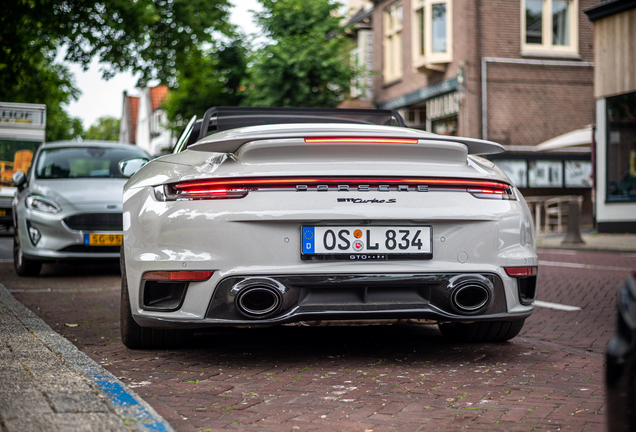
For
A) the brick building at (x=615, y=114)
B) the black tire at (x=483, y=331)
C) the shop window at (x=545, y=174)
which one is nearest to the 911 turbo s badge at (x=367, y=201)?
the black tire at (x=483, y=331)

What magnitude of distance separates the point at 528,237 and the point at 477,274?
1.35 ft

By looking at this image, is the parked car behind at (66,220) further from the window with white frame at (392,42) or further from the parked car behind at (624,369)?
the window with white frame at (392,42)

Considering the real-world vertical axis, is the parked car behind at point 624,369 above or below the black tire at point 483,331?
above

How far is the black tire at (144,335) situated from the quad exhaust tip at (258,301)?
823mm

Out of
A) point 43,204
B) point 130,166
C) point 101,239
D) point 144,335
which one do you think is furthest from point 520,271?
point 43,204

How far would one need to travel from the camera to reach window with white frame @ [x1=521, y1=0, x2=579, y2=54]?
24.8 metres

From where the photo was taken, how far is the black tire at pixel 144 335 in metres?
4.39

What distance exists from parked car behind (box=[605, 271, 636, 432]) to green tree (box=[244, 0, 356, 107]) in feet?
81.3

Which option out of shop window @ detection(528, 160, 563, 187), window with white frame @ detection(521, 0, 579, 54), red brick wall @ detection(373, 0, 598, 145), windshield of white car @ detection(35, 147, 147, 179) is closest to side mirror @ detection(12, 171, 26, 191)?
windshield of white car @ detection(35, 147, 147, 179)

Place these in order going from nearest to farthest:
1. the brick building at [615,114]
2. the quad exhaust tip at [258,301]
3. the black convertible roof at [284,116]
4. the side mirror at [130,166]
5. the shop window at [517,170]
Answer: the quad exhaust tip at [258,301]
the black convertible roof at [284,116]
the side mirror at [130,166]
the brick building at [615,114]
the shop window at [517,170]

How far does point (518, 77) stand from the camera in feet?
81.2

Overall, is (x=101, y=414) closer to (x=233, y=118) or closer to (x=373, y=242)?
(x=373, y=242)

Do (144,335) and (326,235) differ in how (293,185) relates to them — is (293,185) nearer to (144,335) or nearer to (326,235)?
(326,235)

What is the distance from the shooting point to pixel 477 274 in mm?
3895
